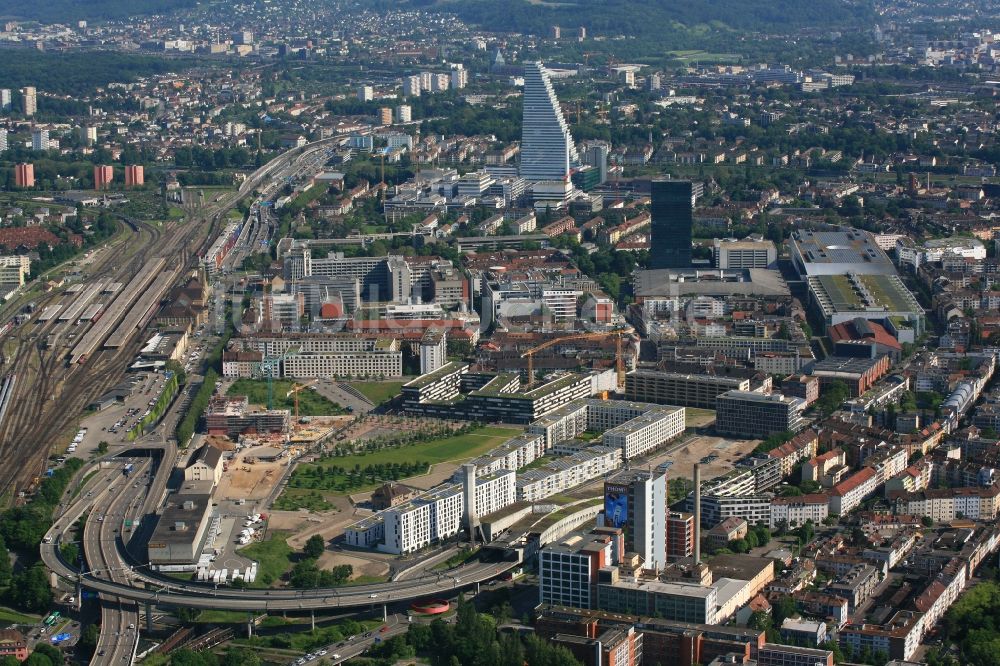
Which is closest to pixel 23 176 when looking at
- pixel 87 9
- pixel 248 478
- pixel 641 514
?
pixel 248 478

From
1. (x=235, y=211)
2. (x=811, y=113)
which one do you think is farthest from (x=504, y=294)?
(x=811, y=113)

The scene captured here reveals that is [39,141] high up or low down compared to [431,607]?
up

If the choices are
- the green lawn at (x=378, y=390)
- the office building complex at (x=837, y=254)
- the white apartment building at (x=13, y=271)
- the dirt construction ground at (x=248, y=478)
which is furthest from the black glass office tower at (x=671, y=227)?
the dirt construction ground at (x=248, y=478)

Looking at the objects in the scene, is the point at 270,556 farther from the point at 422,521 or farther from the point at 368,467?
the point at 368,467

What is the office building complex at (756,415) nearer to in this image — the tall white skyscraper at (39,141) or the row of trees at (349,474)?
the row of trees at (349,474)

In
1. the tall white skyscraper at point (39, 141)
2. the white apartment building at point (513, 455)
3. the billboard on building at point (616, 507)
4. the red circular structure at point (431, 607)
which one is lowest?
the red circular structure at point (431, 607)

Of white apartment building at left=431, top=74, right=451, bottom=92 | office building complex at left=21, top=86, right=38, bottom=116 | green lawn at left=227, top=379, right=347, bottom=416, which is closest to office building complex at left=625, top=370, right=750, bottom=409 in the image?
green lawn at left=227, top=379, right=347, bottom=416
